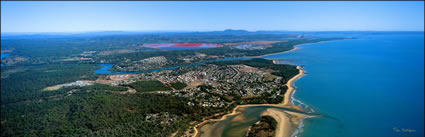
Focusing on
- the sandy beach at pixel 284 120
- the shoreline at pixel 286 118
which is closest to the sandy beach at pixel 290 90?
the shoreline at pixel 286 118

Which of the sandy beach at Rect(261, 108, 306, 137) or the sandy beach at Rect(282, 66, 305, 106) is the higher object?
the sandy beach at Rect(282, 66, 305, 106)

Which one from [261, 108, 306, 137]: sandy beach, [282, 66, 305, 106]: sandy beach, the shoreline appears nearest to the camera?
[261, 108, 306, 137]: sandy beach

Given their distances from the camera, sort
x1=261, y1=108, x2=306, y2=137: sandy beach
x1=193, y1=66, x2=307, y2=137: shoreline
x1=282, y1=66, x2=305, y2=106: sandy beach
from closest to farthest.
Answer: x1=261, y1=108, x2=306, y2=137: sandy beach → x1=193, y1=66, x2=307, y2=137: shoreline → x1=282, y1=66, x2=305, y2=106: sandy beach

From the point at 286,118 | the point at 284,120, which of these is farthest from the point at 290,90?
the point at 284,120

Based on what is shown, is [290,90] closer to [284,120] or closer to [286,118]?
[286,118]

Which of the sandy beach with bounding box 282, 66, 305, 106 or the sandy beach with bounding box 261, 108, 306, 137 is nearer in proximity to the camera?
the sandy beach with bounding box 261, 108, 306, 137

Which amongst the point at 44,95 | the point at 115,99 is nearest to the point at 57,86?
the point at 44,95

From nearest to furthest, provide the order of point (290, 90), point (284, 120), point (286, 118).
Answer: point (284, 120), point (286, 118), point (290, 90)

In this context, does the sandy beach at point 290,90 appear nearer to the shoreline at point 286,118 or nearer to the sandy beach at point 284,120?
the shoreline at point 286,118

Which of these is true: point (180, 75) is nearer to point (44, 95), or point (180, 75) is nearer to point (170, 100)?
point (170, 100)

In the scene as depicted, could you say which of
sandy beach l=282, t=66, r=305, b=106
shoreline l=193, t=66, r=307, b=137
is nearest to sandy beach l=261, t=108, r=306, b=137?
shoreline l=193, t=66, r=307, b=137

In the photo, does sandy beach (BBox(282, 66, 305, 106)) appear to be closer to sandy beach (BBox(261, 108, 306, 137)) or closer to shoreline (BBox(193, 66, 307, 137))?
shoreline (BBox(193, 66, 307, 137))

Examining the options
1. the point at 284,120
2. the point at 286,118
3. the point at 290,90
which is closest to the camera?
the point at 284,120
